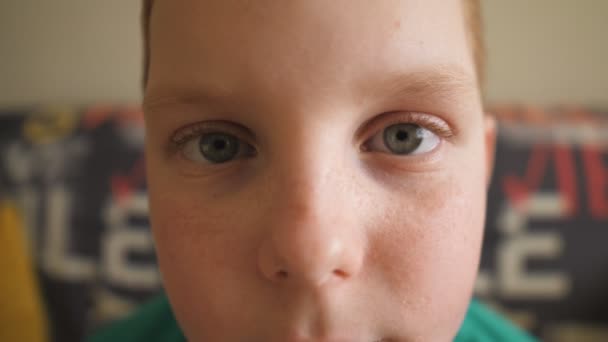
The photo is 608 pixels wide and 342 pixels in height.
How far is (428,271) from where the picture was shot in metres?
0.35

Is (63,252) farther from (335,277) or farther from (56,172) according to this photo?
(335,277)

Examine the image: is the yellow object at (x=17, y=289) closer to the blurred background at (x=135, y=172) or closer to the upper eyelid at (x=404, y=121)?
the blurred background at (x=135, y=172)

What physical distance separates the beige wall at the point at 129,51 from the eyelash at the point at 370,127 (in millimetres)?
861

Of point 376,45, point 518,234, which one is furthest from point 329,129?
point 518,234

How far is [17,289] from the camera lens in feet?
3.17

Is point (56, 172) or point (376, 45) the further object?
point (56, 172)

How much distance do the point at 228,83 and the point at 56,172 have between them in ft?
2.68

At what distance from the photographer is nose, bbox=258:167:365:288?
311mm

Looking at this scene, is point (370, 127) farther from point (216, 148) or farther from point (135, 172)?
point (135, 172)

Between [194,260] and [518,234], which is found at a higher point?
[518,234]

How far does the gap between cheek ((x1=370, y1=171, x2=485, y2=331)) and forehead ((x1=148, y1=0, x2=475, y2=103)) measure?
0.31 feet

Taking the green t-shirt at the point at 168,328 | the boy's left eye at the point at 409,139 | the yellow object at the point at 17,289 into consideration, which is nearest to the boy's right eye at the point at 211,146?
the boy's left eye at the point at 409,139

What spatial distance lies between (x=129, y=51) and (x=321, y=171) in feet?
3.50

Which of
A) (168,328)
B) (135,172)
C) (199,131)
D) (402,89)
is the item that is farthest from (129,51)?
(402,89)
